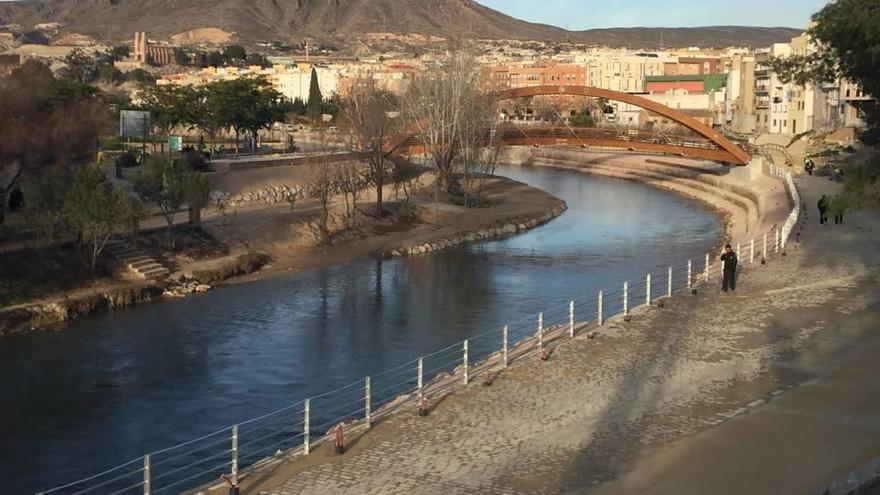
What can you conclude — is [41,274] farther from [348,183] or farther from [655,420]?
[655,420]

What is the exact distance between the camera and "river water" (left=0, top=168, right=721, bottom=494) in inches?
691

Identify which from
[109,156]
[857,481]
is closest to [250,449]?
[857,481]

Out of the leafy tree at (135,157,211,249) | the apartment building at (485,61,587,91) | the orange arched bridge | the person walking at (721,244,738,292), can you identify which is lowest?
the person walking at (721,244,738,292)

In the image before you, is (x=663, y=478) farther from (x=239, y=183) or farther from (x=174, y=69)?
(x=174, y=69)

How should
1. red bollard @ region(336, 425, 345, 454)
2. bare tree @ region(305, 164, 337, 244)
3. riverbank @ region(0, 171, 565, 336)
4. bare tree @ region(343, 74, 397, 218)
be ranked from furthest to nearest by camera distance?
bare tree @ region(343, 74, 397, 218) → bare tree @ region(305, 164, 337, 244) → riverbank @ region(0, 171, 565, 336) → red bollard @ region(336, 425, 345, 454)

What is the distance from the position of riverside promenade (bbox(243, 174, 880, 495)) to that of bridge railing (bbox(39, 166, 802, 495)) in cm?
35

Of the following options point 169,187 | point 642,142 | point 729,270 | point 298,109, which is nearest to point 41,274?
Answer: point 169,187

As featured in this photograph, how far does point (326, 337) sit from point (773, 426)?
1227 centimetres

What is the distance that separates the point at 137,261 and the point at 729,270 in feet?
53.2

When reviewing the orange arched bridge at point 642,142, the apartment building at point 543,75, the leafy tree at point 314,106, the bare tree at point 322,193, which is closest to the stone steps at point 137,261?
the bare tree at point 322,193

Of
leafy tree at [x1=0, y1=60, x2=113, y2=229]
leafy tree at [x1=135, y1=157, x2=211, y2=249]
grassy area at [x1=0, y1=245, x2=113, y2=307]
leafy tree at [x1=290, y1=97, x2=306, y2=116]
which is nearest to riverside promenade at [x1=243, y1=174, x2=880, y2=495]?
grassy area at [x1=0, y1=245, x2=113, y2=307]

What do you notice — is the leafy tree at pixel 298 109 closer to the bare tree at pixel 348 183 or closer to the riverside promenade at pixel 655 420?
the bare tree at pixel 348 183

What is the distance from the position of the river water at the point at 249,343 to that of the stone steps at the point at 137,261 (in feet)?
5.96

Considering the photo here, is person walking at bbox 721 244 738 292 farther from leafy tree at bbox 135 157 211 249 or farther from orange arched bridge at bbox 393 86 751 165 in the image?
orange arched bridge at bbox 393 86 751 165
